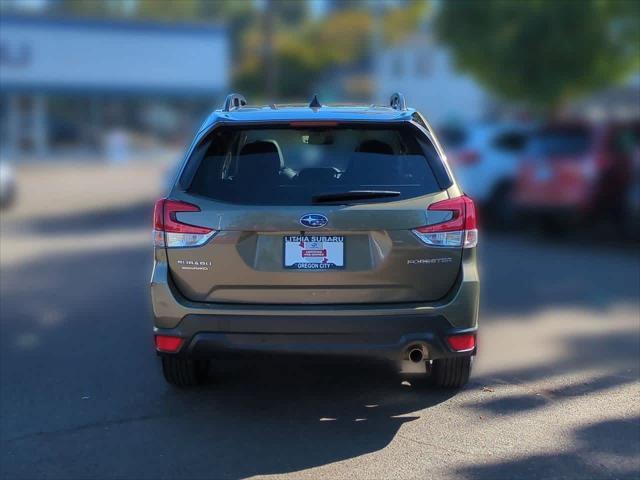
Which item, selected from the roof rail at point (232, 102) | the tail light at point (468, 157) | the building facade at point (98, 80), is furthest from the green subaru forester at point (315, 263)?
the building facade at point (98, 80)

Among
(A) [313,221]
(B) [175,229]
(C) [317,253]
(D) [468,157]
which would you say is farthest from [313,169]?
(D) [468,157]

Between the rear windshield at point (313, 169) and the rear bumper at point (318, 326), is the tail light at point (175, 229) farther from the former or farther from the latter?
the rear bumper at point (318, 326)

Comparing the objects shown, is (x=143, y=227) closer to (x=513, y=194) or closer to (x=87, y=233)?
(x=87, y=233)

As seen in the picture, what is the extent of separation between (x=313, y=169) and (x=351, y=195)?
1.08ft

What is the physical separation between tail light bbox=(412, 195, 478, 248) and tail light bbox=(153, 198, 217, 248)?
4.06ft

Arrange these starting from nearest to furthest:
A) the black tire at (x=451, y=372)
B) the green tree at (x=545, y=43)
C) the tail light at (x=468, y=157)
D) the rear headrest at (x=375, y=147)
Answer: the rear headrest at (x=375, y=147), the black tire at (x=451, y=372), the tail light at (x=468, y=157), the green tree at (x=545, y=43)

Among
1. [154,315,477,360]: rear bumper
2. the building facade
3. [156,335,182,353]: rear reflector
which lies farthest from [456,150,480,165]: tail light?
the building facade

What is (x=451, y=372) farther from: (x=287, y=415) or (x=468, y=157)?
(x=468, y=157)

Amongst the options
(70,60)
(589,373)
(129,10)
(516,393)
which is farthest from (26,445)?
(129,10)

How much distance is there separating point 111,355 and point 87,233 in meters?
8.43

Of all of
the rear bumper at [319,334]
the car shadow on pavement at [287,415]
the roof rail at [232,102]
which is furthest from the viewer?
the roof rail at [232,102]

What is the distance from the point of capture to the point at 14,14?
Result: 36.7 m

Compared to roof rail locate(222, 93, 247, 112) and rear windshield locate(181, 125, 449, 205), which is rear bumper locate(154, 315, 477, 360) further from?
roof rail locate(222, 93, 247, 112)

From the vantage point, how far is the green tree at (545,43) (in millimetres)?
19109
